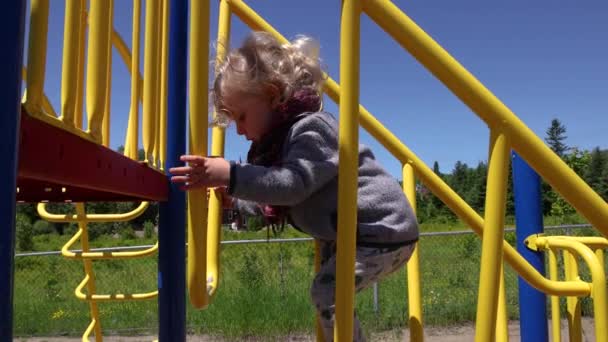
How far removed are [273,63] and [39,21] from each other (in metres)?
0.62

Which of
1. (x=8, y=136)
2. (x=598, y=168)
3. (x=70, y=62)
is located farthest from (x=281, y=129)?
(x=598, y=168)

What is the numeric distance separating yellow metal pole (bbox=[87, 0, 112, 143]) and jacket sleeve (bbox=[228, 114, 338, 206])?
0.90 feet

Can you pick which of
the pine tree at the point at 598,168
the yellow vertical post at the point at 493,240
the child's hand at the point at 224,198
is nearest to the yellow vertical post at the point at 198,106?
the child's hand at the point at 224,198

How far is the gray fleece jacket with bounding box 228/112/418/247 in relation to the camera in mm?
1184

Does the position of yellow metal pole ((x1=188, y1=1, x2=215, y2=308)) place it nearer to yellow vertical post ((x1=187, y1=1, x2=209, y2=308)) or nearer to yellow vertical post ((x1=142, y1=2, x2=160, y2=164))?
yellow vertical post ((x1=187, y1=1, x2=209, y2=308))

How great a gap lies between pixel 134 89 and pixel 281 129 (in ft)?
1.47

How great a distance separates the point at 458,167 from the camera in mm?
42812

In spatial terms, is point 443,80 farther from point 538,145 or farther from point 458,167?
point 458,167

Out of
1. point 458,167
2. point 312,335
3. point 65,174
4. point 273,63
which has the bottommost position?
point 312,335

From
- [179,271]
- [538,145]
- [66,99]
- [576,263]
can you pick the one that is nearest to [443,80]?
[538,145]

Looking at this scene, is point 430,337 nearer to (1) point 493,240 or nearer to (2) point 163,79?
(2) point 163,79

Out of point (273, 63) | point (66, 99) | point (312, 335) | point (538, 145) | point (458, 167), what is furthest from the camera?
point (458, 167)

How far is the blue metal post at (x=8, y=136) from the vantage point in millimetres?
627

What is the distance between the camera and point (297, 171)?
3.98 ft
